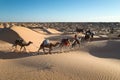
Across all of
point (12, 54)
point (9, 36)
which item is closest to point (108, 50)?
point (12, 54)

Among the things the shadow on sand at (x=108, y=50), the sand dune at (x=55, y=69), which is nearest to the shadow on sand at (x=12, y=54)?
the sand dune at (x=55, y=69)

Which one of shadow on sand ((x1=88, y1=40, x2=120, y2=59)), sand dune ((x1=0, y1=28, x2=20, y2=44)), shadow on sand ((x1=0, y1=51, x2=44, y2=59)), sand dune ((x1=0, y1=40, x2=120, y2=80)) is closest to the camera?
sand dune ((x1=0, y1=40, x2=120, y2=80))

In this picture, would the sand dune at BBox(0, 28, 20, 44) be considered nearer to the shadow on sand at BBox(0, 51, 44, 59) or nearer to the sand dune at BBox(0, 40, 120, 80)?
the shadow on sand at BBox(0, 51, 44, 59)

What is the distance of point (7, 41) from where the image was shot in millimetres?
32750

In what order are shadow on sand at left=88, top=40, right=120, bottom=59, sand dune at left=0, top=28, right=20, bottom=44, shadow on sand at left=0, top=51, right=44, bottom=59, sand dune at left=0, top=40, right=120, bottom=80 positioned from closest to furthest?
sand dune at left=0, top=40, right=120, bottom=80 < shadow on sand at left=0, top=51, right=44, bottom=59 < shadow on sand at left=88, top=40, right=120, bottom=59 < sand dune at left=0, top=28, right=20, bottom=44

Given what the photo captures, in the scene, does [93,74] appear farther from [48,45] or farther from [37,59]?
[48,45]

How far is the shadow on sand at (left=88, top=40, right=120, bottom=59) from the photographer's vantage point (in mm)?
23594

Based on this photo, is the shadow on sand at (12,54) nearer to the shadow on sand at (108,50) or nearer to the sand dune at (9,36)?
the shadow on sand at (108,50)

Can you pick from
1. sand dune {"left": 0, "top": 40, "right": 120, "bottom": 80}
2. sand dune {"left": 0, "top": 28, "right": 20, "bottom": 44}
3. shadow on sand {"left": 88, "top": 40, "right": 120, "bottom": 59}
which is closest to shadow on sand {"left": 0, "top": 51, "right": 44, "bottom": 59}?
sand dune {"left": 0, "top": 40, "right": 120, "bottom": 80}

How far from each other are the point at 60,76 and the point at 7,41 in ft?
63.2

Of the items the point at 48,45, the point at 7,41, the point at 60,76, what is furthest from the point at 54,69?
the point at 7,41

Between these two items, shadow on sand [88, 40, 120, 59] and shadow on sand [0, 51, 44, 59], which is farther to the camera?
shadow on sand [88, 40, 120, 59]

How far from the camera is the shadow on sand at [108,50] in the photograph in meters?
23.6

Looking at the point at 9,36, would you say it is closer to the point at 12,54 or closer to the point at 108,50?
the point at 12,54
